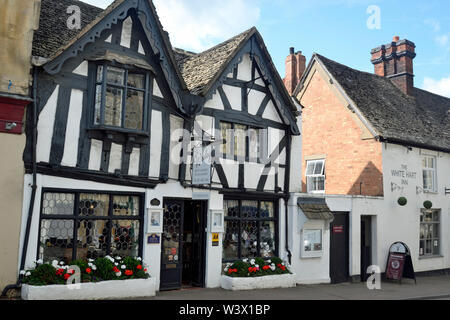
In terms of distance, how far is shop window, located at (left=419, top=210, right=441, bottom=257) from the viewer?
17453 mm

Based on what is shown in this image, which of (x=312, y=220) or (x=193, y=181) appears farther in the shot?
(x=312, y=220)

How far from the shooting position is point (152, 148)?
1108 cm

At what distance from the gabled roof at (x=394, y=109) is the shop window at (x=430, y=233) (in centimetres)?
273

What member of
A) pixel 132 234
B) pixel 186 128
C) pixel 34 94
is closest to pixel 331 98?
pixel 186 128

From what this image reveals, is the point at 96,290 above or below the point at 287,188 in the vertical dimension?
below

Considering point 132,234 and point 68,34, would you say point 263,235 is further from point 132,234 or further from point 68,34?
point 68,34

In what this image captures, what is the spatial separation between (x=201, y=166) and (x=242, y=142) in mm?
2399

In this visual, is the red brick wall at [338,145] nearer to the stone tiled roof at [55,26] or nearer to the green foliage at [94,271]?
the green foliage at [94,271]

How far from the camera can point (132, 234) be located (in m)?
10.7

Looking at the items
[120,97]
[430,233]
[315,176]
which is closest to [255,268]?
[120,97]

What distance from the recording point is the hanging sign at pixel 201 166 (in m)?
10.7

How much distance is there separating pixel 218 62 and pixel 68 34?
408 cm

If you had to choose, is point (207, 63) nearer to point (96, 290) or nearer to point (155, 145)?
point (155, 145)

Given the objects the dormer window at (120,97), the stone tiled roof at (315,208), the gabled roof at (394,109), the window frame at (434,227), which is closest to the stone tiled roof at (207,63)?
the dormer window at (120,97)
